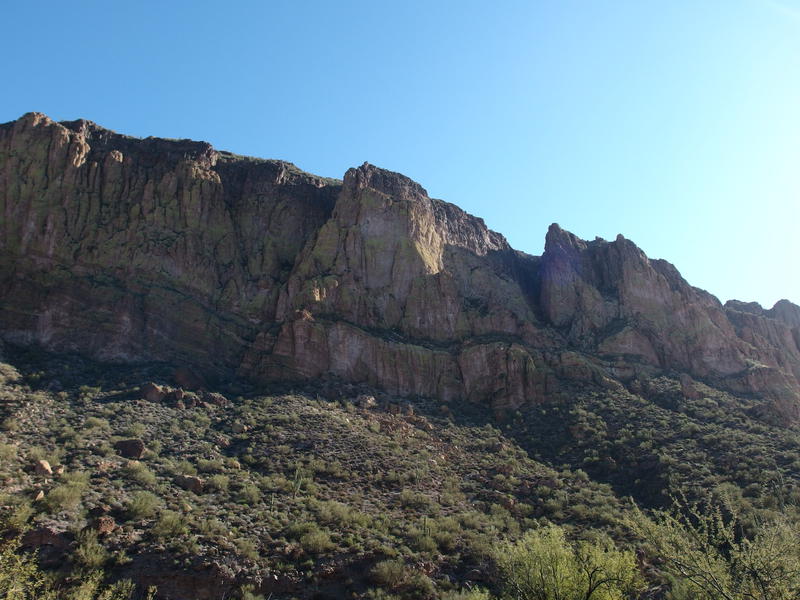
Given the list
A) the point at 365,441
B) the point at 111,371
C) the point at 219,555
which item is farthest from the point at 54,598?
the point at 111,371

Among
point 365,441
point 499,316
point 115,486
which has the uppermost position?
point 499,316

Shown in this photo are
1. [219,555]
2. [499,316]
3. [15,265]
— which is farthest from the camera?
[499,316]

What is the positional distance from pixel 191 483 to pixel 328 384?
18792 millimetres

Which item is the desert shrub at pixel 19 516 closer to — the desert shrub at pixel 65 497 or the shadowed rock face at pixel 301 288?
the desert shrub at pixel 65 497

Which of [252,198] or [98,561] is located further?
[252,198]

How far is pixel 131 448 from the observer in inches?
1399

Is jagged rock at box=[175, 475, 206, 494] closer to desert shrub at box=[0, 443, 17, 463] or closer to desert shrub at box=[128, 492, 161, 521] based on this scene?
Result: desert shrub at box=[128, 492, 161, 521]

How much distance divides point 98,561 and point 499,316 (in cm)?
4591

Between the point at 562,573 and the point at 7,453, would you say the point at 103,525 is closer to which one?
the point at 7,453

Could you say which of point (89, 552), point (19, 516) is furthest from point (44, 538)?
point (89, 552)

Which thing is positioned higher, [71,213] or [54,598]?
[71,213]

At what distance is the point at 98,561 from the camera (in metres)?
24.7

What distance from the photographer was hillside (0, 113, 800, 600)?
2855cm

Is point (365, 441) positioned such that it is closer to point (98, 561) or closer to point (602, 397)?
point (98, 561)
